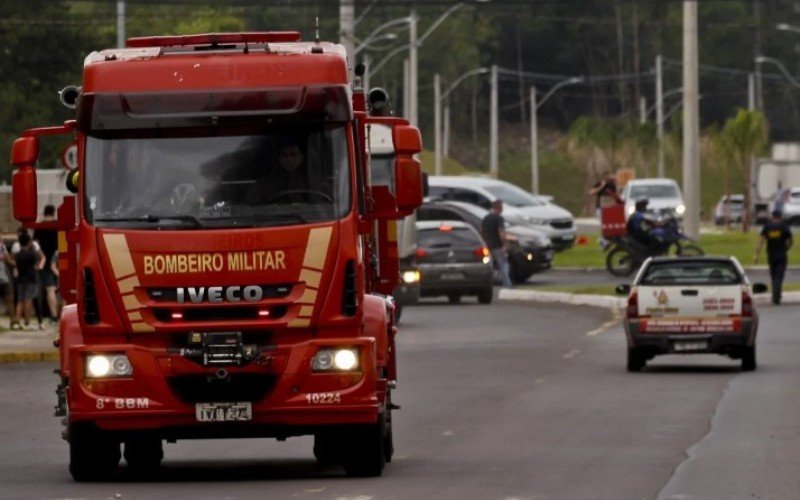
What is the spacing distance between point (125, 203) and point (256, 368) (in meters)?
1.34

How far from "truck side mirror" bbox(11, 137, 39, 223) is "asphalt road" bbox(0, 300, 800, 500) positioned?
1.79 m

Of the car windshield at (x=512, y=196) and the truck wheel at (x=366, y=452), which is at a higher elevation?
the truck wheel at (x=366, y=452)

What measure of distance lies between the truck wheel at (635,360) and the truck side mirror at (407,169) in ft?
41.6

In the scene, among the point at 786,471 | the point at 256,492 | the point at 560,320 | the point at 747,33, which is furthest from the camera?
the point at 747,33

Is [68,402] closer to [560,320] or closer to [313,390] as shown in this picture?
[313,390]

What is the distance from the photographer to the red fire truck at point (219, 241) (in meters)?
15.2

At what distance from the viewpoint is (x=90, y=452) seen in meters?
16.0

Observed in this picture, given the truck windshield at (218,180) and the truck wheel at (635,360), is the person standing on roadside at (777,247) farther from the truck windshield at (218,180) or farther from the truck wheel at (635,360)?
the truck windshield at (218,180)

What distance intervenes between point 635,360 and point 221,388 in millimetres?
13235

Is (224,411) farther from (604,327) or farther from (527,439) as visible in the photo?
(604,327)

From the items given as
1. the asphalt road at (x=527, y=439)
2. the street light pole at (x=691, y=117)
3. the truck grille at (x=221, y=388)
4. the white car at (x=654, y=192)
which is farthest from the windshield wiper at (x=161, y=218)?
the white car at (x=654, y=192)

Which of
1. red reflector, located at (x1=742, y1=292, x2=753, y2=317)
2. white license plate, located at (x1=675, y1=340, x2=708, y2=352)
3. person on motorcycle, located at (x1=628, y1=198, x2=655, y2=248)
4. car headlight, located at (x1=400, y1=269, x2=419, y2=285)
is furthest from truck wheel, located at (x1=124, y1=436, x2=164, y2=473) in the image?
person on motorcycle, located at (x1=628, y1=198, x2=655, y2=248)

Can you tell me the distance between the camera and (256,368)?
1536 centimetres

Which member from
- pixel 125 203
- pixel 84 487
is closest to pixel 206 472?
pixel 84 487
